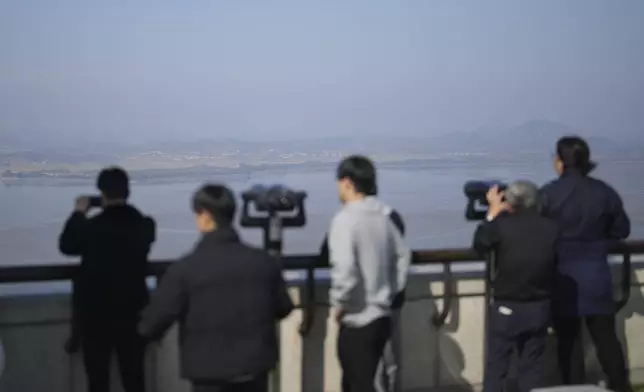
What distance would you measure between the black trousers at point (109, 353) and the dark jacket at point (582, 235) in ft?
6.81

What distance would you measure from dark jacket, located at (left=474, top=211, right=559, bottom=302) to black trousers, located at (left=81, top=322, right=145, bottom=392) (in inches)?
64.4

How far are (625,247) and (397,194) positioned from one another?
1421mm

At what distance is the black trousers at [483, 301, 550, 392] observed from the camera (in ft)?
15.5

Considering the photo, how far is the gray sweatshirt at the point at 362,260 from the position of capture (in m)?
4.23

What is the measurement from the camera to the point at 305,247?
17.6 feet

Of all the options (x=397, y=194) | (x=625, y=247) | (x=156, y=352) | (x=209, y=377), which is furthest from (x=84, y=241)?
(x=625, y=247)

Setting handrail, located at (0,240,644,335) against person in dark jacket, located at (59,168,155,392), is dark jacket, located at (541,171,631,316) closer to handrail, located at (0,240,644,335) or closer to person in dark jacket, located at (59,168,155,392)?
handrail, located at (0,240,644,335)

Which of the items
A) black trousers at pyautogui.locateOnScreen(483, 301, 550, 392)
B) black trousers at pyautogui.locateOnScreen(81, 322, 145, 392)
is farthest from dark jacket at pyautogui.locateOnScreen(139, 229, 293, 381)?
black trousers at pyautogui.locateOnScreen(483, 301, 550, 392)

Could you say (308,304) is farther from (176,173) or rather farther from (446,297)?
(176,173)

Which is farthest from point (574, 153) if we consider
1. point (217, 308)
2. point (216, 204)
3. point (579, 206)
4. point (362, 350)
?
point (217, 308)

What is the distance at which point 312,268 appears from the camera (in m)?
4.93

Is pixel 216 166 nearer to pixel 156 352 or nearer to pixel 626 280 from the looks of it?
pixel 156 352

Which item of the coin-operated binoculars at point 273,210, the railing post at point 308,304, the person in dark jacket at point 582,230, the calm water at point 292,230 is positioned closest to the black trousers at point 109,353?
the calm water at point 292,230

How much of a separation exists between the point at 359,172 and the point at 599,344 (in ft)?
5.88
